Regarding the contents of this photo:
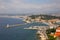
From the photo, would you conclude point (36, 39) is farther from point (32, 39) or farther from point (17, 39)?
point (17, 39)

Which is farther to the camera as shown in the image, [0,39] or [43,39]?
[0,39]

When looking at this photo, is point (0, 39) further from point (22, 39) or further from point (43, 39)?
point (43, 39)

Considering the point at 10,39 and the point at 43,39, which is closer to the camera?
the point at 43,39

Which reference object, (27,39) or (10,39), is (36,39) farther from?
(10,39)

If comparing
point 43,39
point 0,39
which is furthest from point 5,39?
point 43,39

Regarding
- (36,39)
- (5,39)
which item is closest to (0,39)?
(5,39)

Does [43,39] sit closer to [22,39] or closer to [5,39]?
[22,39]

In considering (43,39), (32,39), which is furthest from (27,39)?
(43,39)
